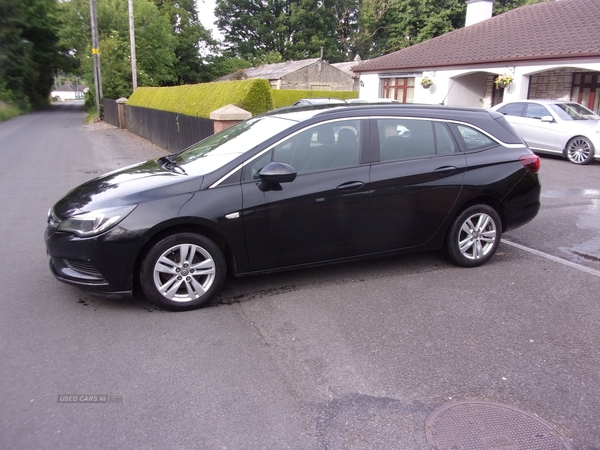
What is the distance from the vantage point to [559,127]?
13039 millimetres

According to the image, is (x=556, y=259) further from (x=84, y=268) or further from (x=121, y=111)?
(x=121, y=111)

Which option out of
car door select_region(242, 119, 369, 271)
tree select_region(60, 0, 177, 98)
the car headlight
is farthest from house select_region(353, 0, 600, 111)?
tree select_region(60, 0, 177, 98)

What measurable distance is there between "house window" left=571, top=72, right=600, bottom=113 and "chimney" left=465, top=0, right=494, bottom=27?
1042 centimetres

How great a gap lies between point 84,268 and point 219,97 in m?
9.11

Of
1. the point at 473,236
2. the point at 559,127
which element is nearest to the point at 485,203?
the point at 473,236

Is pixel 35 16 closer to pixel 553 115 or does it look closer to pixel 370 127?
pixel 553 115

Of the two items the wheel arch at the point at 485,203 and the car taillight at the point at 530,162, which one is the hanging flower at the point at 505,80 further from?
the wheel arch at the point at 485,203

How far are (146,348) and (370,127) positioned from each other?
285 cm

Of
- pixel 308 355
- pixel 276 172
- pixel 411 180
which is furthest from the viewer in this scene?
pixel 411 180

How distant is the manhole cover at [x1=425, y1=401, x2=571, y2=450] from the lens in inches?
110

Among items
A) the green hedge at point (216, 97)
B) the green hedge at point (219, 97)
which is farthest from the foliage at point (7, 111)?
the green hedge at point (219, 97)

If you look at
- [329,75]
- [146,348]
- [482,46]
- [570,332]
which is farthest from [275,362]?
[329,75]

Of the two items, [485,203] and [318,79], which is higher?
[318,79]

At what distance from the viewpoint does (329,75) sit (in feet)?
152
